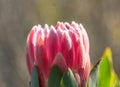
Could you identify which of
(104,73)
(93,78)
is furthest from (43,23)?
(93,78)

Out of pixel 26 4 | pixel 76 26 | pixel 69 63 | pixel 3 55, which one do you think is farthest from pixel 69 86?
pixel 26 4

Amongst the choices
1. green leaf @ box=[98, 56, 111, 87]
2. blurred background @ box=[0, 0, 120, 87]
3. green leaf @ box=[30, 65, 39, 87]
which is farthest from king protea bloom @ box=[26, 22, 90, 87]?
blurred background @ box=[0, 0, 120, 87]

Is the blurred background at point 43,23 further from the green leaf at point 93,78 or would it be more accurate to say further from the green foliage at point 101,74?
the green leaf at point 93,78

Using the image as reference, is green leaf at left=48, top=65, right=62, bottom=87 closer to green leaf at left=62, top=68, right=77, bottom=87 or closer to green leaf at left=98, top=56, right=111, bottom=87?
green leaf at left=62, top=68, right=77, bottom=87

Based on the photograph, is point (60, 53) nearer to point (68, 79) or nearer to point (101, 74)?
point (68, 79)

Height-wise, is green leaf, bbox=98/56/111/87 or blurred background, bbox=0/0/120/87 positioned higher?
blurred background, bbox=0/0/120/87
